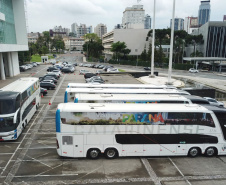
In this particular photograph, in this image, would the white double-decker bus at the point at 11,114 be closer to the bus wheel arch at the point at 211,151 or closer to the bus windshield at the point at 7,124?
the bus windshield at the point at 7,124

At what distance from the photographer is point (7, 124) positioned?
14.2 m

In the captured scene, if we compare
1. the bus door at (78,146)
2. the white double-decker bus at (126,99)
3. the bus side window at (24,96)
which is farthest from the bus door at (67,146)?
the bus side window at (24,96)

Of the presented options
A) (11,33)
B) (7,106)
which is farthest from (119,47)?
(7,106)

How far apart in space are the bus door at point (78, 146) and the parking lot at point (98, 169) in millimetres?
424

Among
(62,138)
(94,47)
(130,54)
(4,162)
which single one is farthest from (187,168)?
(94,47)

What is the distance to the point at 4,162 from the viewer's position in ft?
40.5

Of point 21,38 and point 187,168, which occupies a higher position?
point 21,38

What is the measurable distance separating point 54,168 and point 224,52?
79.5 m

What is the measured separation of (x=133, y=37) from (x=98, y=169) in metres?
84.8

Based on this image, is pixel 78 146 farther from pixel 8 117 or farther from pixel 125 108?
pixel 8 117

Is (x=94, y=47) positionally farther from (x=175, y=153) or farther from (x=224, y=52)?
(x=175, y=153)

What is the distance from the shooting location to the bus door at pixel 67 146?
39.5 ft

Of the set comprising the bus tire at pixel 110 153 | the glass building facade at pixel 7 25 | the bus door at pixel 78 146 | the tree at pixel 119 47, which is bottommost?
the bus tire at pixel 110 153

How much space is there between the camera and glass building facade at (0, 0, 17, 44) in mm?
42594
